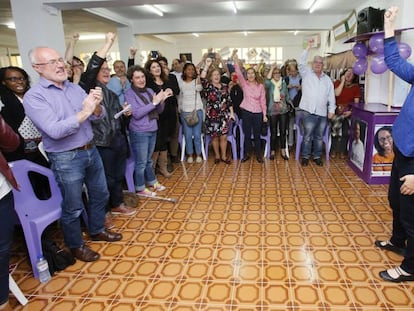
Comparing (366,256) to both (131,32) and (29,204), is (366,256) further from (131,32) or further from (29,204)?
(131,32)

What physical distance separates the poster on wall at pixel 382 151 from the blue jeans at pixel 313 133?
96 centimetres

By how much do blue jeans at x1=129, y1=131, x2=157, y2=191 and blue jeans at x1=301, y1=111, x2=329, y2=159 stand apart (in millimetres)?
2192

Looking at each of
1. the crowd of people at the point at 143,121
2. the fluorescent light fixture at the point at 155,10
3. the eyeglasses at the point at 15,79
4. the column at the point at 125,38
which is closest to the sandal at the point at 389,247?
the crowd of people at the point at 143,121

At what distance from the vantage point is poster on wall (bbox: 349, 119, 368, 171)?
363 centimetres

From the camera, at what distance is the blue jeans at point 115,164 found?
106 inches

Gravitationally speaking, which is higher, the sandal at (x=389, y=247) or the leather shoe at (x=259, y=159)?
the leather shoe at (x=259, y=159)

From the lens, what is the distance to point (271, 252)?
2.29 m

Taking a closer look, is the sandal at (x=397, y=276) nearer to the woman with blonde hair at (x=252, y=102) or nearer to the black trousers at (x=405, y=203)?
the black trousers at (x=405, y=203)

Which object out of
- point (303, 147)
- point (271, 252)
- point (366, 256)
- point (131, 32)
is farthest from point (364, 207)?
point (131, 32)

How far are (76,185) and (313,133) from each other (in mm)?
3381

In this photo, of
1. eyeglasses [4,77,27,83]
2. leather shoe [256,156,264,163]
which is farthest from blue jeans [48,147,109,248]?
leather shoe [256,156,264,163]

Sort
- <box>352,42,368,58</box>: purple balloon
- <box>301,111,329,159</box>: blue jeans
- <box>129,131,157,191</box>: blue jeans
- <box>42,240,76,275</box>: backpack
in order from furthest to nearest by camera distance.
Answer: <box>301,111,329,159</box>: blue jeans → <box>352,42,368,58</box>: purple balloon → <box>129,131,157,191</box>: blue jeans → <box>42,240,76,275</box>: backpack

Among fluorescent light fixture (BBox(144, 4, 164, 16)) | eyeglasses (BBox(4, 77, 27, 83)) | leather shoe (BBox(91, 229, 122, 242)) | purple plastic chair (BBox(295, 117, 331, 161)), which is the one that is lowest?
leather shoe (BBox(91, 229, 122, 242))

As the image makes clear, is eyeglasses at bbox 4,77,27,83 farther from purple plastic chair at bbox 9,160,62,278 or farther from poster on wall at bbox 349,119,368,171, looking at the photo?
poster on wall at bbox 349,119,368,171
